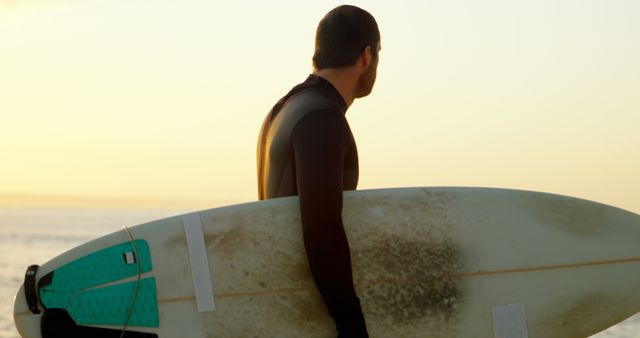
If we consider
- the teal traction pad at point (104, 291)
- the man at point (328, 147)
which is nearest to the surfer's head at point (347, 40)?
the man at point (328, 147)

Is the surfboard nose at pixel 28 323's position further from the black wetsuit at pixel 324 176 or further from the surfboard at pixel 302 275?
the black wetsuit at pixel 324 176

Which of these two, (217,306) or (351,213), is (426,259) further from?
(217,306)

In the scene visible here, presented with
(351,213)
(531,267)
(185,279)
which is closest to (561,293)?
(531,267)

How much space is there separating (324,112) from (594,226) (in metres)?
1.78

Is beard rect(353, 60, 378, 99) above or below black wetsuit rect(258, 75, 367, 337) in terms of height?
above

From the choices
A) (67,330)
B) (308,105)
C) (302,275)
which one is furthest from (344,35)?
(67,330)

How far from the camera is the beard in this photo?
11.9 ft

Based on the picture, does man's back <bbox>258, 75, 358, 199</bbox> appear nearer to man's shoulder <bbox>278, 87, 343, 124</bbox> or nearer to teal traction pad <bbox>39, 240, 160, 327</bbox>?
man's shoulder <bbox>278, 87, 343, 124</bbox>

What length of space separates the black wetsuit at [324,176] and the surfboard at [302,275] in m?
0.30

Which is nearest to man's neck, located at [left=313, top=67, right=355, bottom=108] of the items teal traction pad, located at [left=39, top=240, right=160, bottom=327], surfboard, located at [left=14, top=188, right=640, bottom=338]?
surfboard, located at [left=14, top=188, right=640, bottom=338]

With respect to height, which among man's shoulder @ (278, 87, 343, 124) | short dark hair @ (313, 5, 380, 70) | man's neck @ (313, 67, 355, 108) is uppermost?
short dark hair @ (313, 5, 380, 70)

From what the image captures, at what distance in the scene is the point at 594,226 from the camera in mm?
4582

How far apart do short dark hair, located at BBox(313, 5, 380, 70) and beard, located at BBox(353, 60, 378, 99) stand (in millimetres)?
69

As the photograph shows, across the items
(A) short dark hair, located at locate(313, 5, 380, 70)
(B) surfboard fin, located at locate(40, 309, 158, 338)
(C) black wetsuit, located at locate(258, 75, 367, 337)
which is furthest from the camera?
(B) surfboard fin, located at locate(40, 309, 158, 338)
